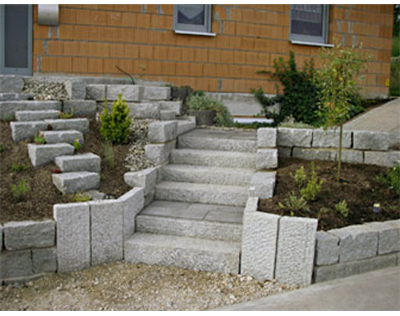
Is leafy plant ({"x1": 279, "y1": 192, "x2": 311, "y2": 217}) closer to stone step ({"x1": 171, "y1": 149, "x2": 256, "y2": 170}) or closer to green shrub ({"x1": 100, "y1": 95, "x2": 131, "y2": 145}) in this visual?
stone step ({"x1": 171, "y1": 149, "x2": 256, "y2": 170})

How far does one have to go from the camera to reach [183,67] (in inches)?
333

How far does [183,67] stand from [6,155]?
435 cm

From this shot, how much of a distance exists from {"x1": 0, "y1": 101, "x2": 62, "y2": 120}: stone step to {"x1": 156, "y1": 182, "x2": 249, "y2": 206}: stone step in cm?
180

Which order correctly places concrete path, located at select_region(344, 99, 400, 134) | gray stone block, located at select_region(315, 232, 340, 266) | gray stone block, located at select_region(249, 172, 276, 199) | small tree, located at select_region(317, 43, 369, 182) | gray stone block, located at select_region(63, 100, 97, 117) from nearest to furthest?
gray stone block, located at select_region(315, 232, 340, 266)
gray stone block, located at select_region(249, 172, 276, 199)
small tree, located at select_region(317, 43, 369, 182)
gray stone block, located at select_region(63, 100, 97, 117)
concrete path, located at select_region(344, 99, 400, 134)

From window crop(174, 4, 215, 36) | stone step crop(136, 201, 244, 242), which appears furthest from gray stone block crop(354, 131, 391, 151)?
window crop(174, 4, 215, 36)

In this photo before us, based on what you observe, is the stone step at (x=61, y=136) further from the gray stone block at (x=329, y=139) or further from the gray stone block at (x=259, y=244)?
Answer: the gray stone block at (x=329, y=139)

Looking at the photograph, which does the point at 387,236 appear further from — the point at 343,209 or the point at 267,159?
the point at 267,159

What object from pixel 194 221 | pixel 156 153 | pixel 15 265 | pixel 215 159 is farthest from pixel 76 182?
pixel 215 159

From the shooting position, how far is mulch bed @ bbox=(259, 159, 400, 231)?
14.0 ft

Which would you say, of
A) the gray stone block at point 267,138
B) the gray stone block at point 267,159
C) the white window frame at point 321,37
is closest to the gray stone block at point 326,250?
the gray stone block at point 267,159

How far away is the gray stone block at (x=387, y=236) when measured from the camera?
414cm

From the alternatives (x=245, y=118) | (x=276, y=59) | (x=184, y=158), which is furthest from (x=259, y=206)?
(x=276, y=59)

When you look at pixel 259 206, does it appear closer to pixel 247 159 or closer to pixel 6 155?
pixel 247 159

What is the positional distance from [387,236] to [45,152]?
11.4 feet
